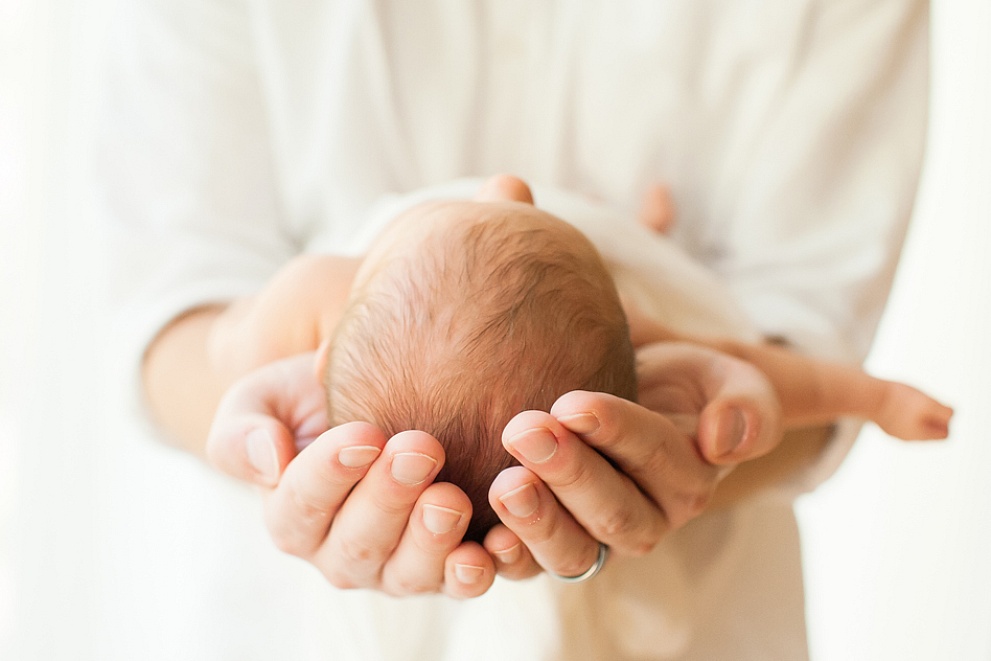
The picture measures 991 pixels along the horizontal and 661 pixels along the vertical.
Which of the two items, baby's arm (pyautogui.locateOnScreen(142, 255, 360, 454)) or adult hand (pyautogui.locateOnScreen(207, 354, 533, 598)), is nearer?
adult hand (pyautogui.locateOnScreen(207, 354, 533, 598))

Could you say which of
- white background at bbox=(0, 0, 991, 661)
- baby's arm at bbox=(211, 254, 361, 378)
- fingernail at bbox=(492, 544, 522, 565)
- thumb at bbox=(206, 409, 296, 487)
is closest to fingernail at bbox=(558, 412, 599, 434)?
fingernail at bbox=(492, 544, 522, 565)

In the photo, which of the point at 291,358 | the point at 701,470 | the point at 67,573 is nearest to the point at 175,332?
the point at 291,358

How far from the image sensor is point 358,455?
536 millimetres

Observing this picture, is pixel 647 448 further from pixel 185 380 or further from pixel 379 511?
pixel 185 380

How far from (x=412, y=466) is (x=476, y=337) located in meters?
0.12

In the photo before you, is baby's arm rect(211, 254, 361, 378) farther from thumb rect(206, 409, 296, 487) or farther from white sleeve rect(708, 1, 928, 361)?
white sleeve rect(708, 1, 928, 361)

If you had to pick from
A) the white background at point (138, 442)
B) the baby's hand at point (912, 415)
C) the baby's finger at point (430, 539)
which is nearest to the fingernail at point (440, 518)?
the baby's finger at point (430, 539)

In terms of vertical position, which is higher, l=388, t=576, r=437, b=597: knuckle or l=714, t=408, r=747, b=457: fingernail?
l=714, t=408, r=747, b=457: fingernail

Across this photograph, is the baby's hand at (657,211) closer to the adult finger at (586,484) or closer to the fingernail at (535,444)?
the adult finger at (586,484)

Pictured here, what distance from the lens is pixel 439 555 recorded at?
578 mm

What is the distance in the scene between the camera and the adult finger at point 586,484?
0.51 meters

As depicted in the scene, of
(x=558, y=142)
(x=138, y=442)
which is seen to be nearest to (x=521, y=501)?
(x=558, y=142)

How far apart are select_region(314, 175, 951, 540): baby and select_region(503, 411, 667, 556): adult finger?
62mm

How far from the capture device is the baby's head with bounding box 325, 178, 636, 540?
60 centimetres
